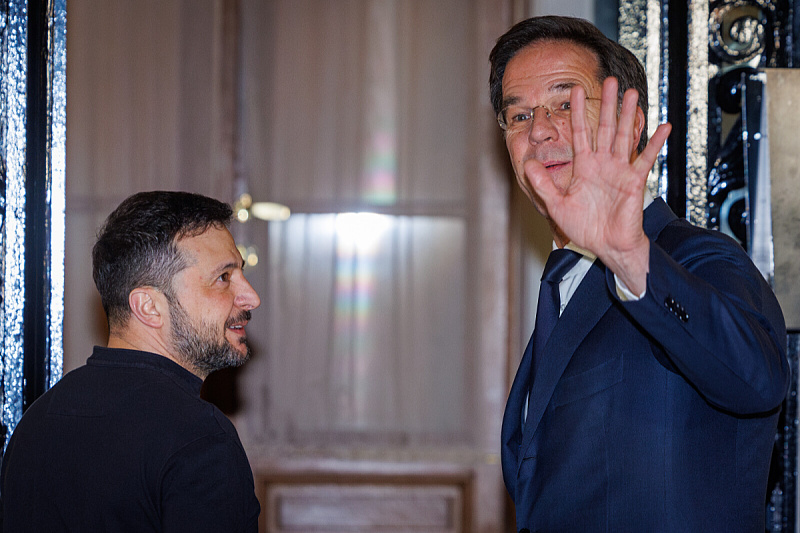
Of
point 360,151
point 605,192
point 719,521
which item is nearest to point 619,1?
point 360,151

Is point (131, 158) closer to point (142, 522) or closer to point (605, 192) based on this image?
point (142, 522)

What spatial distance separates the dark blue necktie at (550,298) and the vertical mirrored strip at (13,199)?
55.6 inches

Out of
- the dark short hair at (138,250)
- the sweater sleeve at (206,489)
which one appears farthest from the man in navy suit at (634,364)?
the dark short hair at (138,250)

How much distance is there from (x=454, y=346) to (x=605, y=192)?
1970 millimetres

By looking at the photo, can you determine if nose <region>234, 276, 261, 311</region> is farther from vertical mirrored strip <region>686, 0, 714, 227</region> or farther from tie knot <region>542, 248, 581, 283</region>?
vertical mirrored strip <region>686, 0, 714, 227</region>

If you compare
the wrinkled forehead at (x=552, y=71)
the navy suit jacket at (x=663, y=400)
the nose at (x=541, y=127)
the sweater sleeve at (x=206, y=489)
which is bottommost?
the sweater sleeve at (x=206, y=489)

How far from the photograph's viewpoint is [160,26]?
2.85 metres

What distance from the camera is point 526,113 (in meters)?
1.40

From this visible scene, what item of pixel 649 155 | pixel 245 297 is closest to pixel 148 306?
pixel 245 297

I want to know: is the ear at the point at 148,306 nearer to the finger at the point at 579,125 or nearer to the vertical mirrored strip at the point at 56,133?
the vertical mirrored strip at the point at 56,133

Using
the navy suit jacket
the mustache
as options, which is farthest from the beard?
the navy suit jacket

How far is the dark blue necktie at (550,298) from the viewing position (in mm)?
1285

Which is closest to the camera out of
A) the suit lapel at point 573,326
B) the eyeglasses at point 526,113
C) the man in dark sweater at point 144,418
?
the suit lapel at point 573,326

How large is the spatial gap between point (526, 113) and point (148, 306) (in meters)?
0.89
